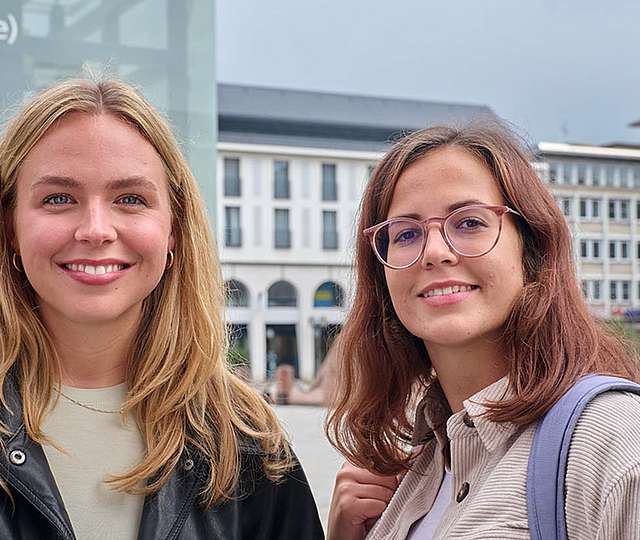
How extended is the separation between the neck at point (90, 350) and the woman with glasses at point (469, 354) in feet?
1.69

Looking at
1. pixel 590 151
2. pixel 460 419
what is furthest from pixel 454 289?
pixel 590 151

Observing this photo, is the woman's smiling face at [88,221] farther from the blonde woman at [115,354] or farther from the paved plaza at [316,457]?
the paved plaza at [316,457]

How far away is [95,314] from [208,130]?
3534mm

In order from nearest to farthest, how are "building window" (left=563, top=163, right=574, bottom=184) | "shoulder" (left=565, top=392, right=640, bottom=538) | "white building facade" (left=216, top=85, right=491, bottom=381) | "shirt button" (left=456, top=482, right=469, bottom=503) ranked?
"shoulder" (left=565, top=392, right=640, bottom=538)
"shirt button" (left=456, top=482, right=469, bottom=503)
"white building facade" (left=216, top=85, right=491, bottom=381)
"building window" (left=563, top=163, right=574, bottom=184)

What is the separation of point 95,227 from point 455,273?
717mm

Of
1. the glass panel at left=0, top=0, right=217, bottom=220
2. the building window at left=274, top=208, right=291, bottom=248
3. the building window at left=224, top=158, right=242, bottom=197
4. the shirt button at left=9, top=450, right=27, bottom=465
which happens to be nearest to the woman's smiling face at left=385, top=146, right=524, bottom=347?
the shirt button at left=9, top=450, right=27, bottom=465

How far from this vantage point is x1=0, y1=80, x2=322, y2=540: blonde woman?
87.1 inches

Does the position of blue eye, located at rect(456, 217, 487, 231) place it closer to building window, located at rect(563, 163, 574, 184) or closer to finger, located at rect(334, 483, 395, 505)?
finger, located at rect(334, 483, 395, 505)

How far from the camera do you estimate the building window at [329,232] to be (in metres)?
47.7

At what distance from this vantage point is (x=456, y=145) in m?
2.22

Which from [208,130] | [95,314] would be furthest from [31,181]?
[208,130]

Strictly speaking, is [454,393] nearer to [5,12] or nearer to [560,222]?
[560,222]

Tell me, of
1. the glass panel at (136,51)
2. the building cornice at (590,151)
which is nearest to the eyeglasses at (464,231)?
the glass panel at (136,51)

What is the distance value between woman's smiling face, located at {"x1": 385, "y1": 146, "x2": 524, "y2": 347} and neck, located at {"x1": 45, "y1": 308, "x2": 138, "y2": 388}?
62cm
